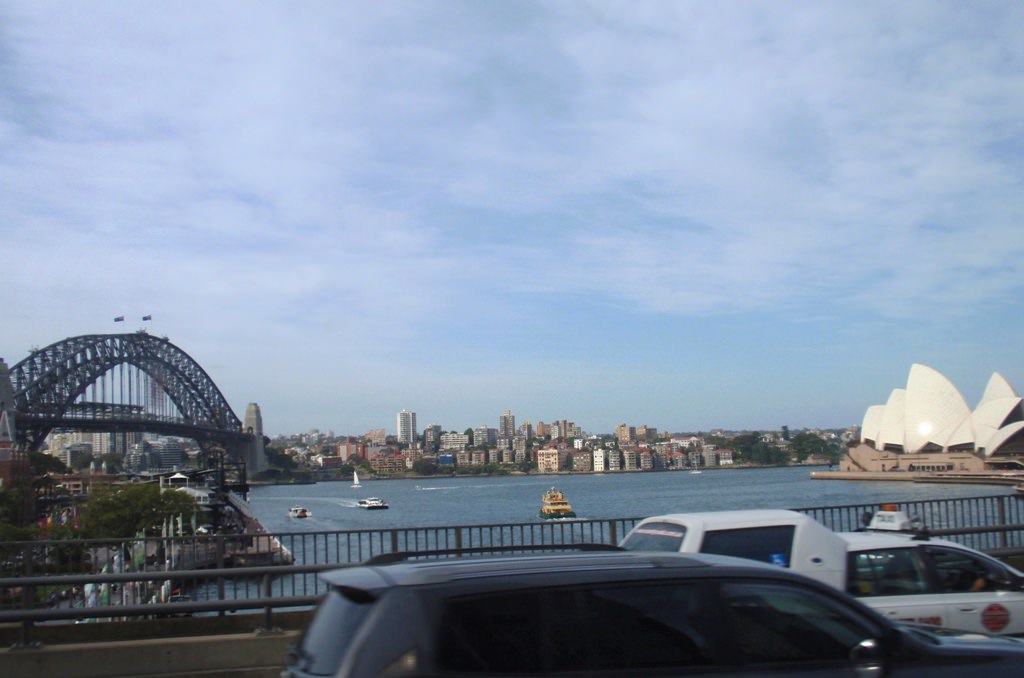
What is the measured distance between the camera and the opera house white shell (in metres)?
96.2

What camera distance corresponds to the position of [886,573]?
9.27 m

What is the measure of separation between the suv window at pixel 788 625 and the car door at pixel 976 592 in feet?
15.2

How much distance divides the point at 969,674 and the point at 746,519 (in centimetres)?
389

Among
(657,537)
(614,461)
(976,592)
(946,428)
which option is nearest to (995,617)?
(976,592)

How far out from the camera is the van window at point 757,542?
9.00 m

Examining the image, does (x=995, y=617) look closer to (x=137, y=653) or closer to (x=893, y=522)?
(x=893, y=522)

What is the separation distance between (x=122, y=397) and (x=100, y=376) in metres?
7.97

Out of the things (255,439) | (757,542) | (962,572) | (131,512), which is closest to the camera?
(757,542)

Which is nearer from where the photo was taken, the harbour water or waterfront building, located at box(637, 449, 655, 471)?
the harbour water

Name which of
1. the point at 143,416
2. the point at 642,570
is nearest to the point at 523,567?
the point at 642,570

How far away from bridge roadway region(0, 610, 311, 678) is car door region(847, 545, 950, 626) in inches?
200

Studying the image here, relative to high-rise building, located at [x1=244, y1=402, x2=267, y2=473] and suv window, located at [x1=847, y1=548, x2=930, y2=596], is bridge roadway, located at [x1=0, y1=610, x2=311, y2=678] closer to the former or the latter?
suv window, located at [x1=847, y1=548, x2=930, y2=596]

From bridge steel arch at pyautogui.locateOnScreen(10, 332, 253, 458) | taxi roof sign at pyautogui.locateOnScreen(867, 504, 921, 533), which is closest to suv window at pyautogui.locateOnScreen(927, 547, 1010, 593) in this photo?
taxi roof sign at pyautogui.locateOnScreen(867, 504, 921, 533)

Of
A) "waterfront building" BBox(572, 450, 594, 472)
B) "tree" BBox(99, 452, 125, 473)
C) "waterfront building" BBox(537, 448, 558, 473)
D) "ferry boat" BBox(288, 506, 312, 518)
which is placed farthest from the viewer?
"waterfront building" BBox(572, 450, 594, 472)
